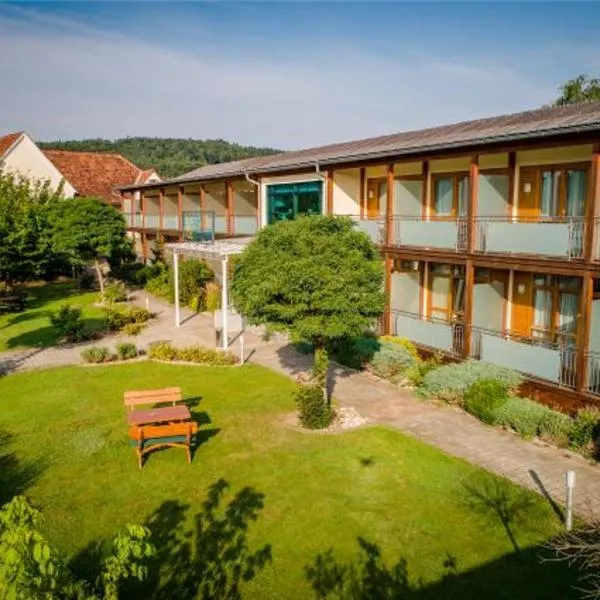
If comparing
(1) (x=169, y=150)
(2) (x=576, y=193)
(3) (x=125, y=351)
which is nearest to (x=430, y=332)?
(2) (x=576, y=193)

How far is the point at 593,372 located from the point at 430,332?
191 inches

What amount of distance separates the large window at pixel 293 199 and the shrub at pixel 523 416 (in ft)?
41.1

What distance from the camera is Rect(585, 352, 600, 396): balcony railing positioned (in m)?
12.9

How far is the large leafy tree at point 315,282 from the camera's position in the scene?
12.4 metres

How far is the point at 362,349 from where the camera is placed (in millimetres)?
17688

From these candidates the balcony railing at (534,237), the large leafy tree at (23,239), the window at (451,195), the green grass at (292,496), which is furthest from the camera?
the large leafy tree at (23,239)

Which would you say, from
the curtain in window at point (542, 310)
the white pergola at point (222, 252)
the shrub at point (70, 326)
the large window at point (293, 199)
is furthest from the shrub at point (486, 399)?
the shrub at point (70, 326)

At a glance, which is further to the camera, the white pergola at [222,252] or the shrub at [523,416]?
the white pergola at [222,252]

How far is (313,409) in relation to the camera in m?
13.0

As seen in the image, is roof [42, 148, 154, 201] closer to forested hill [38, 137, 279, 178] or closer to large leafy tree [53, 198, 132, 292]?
large leafy tree [53, 198, 132, 292]

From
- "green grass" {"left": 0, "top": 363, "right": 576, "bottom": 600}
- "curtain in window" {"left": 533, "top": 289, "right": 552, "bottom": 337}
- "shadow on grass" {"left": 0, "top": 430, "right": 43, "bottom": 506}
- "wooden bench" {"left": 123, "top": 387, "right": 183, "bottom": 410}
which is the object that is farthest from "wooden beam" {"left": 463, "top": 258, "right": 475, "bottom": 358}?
"shadow on grass" {"left": 0, "top": 430, "right": 43, "bottom": 506}

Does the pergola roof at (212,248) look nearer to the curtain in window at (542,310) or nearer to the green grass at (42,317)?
the green grass at (42,317)

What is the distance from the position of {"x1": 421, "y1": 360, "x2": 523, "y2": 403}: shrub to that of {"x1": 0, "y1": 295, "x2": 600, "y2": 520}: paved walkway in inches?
15.4

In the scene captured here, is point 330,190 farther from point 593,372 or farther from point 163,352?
point 593,372
